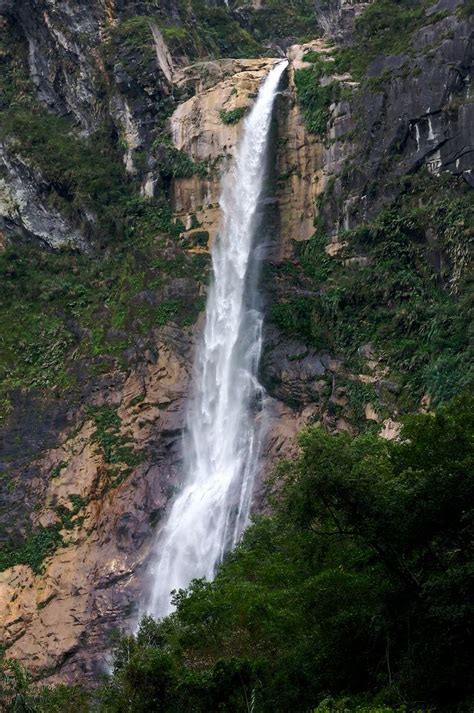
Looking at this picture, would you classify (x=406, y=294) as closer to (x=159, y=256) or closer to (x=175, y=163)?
(x=159, y=256)

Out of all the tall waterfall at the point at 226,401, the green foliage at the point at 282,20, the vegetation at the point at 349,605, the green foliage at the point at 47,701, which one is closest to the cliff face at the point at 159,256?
the tall waterfall at the point at 226,401

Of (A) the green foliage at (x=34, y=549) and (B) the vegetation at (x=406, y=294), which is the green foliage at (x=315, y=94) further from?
(A) the green foliage at (x=34, y=549)

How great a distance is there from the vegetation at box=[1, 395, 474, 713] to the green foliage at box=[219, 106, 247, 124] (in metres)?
26.9

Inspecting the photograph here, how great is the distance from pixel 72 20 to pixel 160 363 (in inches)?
802

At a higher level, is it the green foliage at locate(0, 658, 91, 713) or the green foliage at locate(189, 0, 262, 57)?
the green foliage at locate(189, 0, 262, 57)

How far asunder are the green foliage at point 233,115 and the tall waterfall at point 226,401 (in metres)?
0.47

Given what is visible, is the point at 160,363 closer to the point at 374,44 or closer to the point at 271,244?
the point at 271,244

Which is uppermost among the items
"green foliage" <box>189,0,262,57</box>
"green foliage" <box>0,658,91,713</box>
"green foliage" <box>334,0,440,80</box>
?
"green foliage" <box>189,0,262,57</box>

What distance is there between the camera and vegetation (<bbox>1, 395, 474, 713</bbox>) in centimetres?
1573

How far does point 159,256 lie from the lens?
41.0 meters

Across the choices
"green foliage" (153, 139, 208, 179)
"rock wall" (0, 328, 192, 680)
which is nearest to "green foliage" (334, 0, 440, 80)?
"green foliage" (153, 139, 208, 179)

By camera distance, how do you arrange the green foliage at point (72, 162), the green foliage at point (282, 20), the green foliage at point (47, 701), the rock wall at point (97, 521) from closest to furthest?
the green foliage at point (47, 701)
the rock wall at point (97, 521)
the green foliage at point (72, 162)
the green foliage at point (282, 20)

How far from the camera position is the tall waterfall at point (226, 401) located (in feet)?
106

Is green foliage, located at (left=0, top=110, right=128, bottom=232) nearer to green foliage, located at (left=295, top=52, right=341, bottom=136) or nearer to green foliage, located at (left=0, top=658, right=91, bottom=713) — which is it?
green foliage, located at (left=295, top=52, right=341, bottom=136)
